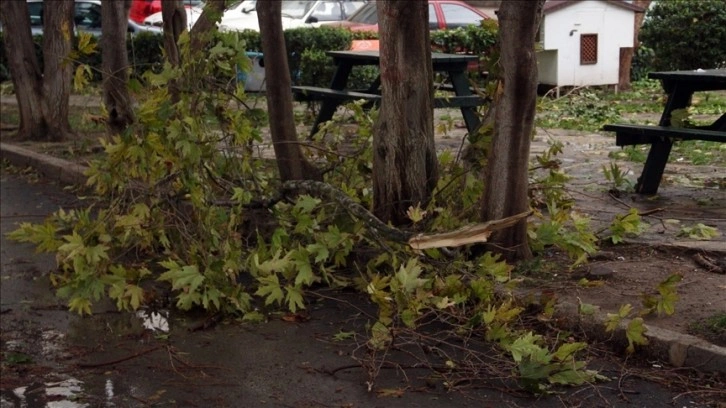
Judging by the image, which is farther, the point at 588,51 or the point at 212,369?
the point at 588,51

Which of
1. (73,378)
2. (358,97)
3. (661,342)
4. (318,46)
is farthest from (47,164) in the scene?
(661,342)

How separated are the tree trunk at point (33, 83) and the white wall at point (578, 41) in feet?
20.2

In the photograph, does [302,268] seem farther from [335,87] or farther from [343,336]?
[335,87]

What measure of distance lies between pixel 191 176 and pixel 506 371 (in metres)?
2.43

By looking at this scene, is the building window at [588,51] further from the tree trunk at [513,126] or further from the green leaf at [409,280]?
the green leaf at [409,280]

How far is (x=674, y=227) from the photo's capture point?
23.0 ft

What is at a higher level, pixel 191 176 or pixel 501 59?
pixel 501 59

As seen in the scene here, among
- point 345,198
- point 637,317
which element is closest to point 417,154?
point 345,198

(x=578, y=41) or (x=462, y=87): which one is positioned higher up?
(x=578, y=41)

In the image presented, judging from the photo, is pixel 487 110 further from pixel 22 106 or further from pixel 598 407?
pixel 22 106

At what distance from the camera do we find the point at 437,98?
32.4 feet

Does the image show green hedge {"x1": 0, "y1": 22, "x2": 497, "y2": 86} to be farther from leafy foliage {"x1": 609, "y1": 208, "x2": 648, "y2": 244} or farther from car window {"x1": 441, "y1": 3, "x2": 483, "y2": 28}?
leafy foliage {"x1": 609, "y1": 208, "x2": 648, "y2": 244}

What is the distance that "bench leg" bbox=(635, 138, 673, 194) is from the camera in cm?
791

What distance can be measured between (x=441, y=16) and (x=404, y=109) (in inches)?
555
